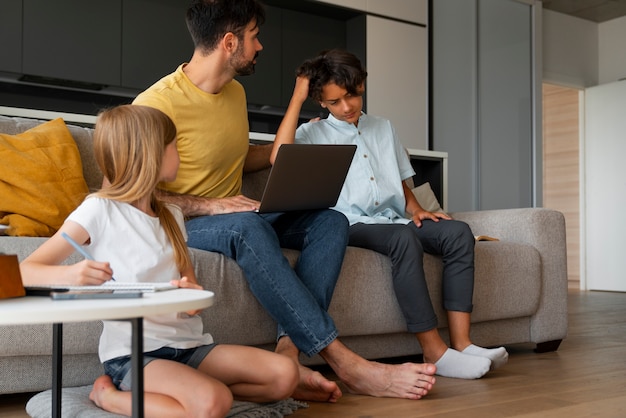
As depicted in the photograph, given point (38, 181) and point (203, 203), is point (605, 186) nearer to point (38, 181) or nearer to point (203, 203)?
point (203, 203)

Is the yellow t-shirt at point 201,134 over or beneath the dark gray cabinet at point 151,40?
beneath

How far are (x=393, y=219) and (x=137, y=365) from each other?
5.66 feet

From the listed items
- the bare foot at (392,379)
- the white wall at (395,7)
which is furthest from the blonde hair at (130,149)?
the white wall at (395,7)

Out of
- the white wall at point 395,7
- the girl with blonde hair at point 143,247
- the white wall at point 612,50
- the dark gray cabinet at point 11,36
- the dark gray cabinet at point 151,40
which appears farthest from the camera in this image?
the white wall at point 612,50

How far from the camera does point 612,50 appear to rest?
7.44 metres

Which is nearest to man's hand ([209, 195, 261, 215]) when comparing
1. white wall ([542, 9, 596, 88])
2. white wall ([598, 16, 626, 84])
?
white wall ([542, 9, 596, 88])

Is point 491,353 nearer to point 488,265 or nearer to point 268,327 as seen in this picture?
point 488,265

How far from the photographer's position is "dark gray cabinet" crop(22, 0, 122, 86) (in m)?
4.46

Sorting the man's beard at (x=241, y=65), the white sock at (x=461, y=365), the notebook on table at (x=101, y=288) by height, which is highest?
the man's beard at (x=241, y=65)

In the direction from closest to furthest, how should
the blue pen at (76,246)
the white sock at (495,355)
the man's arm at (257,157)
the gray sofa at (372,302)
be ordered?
the blue pen at (76,246)
the gray sofa at (372,302)
the white sock at (495,355)
the man's arm at (257,157)

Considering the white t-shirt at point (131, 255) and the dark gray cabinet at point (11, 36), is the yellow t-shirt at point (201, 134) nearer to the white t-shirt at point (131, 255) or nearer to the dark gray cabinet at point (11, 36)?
the white t-shirt at point (131, 255)

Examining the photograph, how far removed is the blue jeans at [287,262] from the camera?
1938 mm

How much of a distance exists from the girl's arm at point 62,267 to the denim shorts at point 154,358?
28 cm

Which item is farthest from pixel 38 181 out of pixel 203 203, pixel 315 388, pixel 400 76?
pixel 400 76
